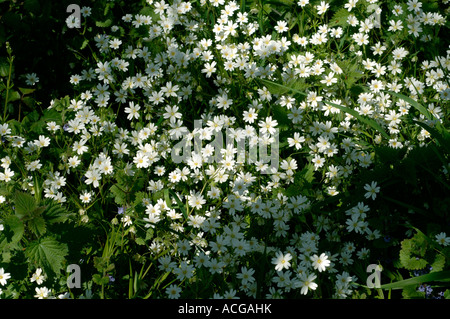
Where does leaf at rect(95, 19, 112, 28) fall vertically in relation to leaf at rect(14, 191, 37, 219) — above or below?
above

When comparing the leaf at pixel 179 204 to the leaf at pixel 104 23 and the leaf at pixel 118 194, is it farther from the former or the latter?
the leaf at pixel 104 23

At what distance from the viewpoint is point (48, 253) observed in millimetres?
2732

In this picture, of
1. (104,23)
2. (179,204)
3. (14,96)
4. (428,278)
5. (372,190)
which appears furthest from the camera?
(104,23)

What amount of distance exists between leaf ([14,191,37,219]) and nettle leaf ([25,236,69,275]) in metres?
0.18

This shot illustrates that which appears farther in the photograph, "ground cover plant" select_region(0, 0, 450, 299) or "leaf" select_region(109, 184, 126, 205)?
"leaf" select_region(109, 184, 126, 205)

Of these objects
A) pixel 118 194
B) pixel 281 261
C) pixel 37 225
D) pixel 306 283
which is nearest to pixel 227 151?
pixel 118 194

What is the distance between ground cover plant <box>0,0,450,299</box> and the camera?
9.25 ft

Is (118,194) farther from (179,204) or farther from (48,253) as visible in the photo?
(48,253)

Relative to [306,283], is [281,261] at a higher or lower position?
higher

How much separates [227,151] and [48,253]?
1236 millimetres

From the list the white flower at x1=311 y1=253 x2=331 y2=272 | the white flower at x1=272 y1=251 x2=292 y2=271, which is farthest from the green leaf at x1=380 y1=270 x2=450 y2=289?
the white flower at x1=272 y1=251 x2=292 y2=271

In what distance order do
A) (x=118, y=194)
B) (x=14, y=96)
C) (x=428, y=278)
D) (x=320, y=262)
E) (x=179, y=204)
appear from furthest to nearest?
1. (x=14, y=96)
2. (x=118, y=194)
3. (x=179, y=204)
4. (x=320, y=262)
5. (x=428, y=278)

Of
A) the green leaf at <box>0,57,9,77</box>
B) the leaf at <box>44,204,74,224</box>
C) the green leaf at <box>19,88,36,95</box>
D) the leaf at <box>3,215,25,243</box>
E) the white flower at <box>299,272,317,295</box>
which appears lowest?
the white flower at <box>299,272,317,295</box>

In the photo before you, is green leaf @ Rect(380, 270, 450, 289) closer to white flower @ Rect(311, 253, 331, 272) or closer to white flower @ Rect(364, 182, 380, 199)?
white flower @ Rect(311, 253, 331, 272)
